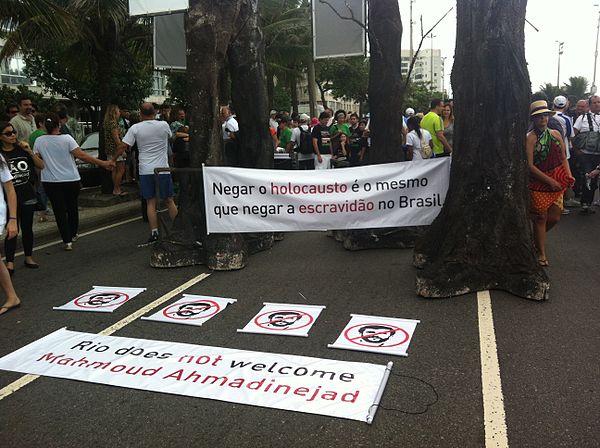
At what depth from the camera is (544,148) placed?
19.0 ft

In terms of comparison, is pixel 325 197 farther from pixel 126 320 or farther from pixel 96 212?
pixel 96 212

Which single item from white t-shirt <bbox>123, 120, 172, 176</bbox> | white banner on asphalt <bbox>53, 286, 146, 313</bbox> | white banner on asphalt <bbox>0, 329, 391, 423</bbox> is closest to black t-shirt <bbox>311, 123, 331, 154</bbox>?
white t-shirt <bbox>123, 120, 172, 176</bbox>

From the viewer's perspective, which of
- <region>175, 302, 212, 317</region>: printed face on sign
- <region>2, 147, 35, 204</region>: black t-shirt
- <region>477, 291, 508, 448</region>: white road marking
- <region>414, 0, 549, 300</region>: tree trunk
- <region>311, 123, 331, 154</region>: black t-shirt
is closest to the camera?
<region>477, 291, 508, 448</region>: white road marking

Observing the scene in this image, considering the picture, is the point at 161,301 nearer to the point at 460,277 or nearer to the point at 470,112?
the point at 460,277

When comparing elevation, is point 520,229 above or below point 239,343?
above

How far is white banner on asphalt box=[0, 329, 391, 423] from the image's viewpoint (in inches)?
132

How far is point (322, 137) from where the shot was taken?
42.2 feet

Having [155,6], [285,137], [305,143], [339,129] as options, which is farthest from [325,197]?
[339,129]

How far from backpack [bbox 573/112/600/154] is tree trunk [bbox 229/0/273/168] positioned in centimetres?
551

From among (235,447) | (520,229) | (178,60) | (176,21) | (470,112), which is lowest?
(235,447)

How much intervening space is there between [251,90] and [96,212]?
4.69 metres

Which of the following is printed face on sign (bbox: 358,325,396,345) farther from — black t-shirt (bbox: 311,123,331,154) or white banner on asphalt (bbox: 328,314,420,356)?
black t-shirt (bbox: 311,123,331,154)

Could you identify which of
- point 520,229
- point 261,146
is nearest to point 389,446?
point 520,229

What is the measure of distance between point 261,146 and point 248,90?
0.82m
